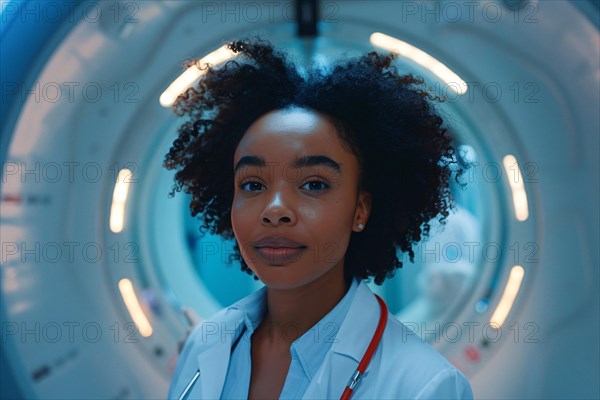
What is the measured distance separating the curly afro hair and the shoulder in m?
0.24

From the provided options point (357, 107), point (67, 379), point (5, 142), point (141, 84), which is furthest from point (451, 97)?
point (67, 379)

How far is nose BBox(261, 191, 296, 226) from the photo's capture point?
4.14ft

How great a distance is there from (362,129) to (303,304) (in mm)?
370

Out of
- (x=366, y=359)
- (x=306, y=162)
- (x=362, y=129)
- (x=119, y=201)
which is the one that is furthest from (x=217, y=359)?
(x=119, y=201)

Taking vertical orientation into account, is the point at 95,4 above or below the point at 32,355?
above

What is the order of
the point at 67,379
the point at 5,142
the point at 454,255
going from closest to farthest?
1. the point at 5,142
2. the point at 67,379
3. the point at 454,255

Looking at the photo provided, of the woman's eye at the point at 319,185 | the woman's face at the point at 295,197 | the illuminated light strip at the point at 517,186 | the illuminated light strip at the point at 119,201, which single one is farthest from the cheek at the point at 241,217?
the illuminated light strip at the point at 517,186

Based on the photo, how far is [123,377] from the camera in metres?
1.91

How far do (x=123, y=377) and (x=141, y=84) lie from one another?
0.80 m

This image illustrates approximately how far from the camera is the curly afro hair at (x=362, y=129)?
1.41m

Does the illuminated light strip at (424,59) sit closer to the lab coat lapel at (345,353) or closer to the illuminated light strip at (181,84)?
the illuminated light strip at (181,84)

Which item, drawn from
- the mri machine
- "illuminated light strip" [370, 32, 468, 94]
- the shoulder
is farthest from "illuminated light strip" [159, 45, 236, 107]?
the shoulder

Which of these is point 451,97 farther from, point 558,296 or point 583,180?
point 558,296

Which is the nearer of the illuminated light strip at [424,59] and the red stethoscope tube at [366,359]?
the red stethoscope tube at [366,359]
